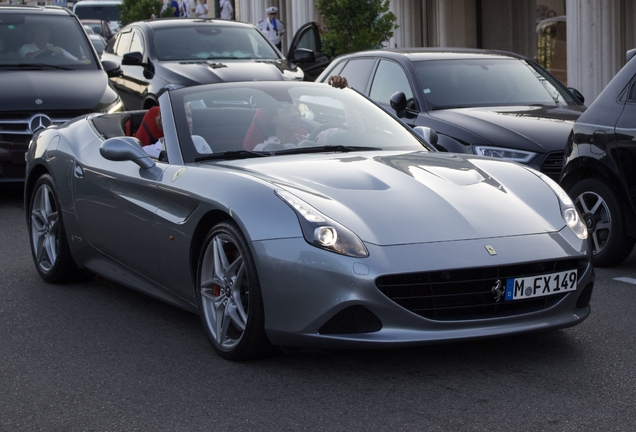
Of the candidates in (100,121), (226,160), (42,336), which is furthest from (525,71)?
(42,336)

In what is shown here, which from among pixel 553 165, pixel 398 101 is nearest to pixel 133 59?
pixel 398 101

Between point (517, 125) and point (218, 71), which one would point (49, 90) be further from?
point (517, 125)

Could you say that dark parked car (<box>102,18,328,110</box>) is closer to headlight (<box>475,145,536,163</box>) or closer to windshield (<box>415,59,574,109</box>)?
windshield (<box>415,59,574,109</box>)

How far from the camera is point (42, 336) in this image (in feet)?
18.8

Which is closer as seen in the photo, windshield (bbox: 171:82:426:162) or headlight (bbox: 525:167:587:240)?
headlight (bbox: 525:167:587:240)

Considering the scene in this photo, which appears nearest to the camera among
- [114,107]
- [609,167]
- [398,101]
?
[609,167]

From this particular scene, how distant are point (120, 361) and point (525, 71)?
695 centimetres

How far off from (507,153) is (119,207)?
4107 millimetres

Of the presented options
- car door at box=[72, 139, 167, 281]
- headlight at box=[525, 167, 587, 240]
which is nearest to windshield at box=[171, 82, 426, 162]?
car door at box=[72, 139, 167, 281]

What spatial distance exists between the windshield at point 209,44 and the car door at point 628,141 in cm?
831

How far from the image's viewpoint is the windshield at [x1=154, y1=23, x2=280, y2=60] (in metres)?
14.6

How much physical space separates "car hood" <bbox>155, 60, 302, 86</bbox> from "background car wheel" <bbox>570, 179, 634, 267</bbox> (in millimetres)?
6580

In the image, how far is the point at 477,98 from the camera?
10500 mm

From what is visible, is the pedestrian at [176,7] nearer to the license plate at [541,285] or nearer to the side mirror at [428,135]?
the side mirror at [428,135]
